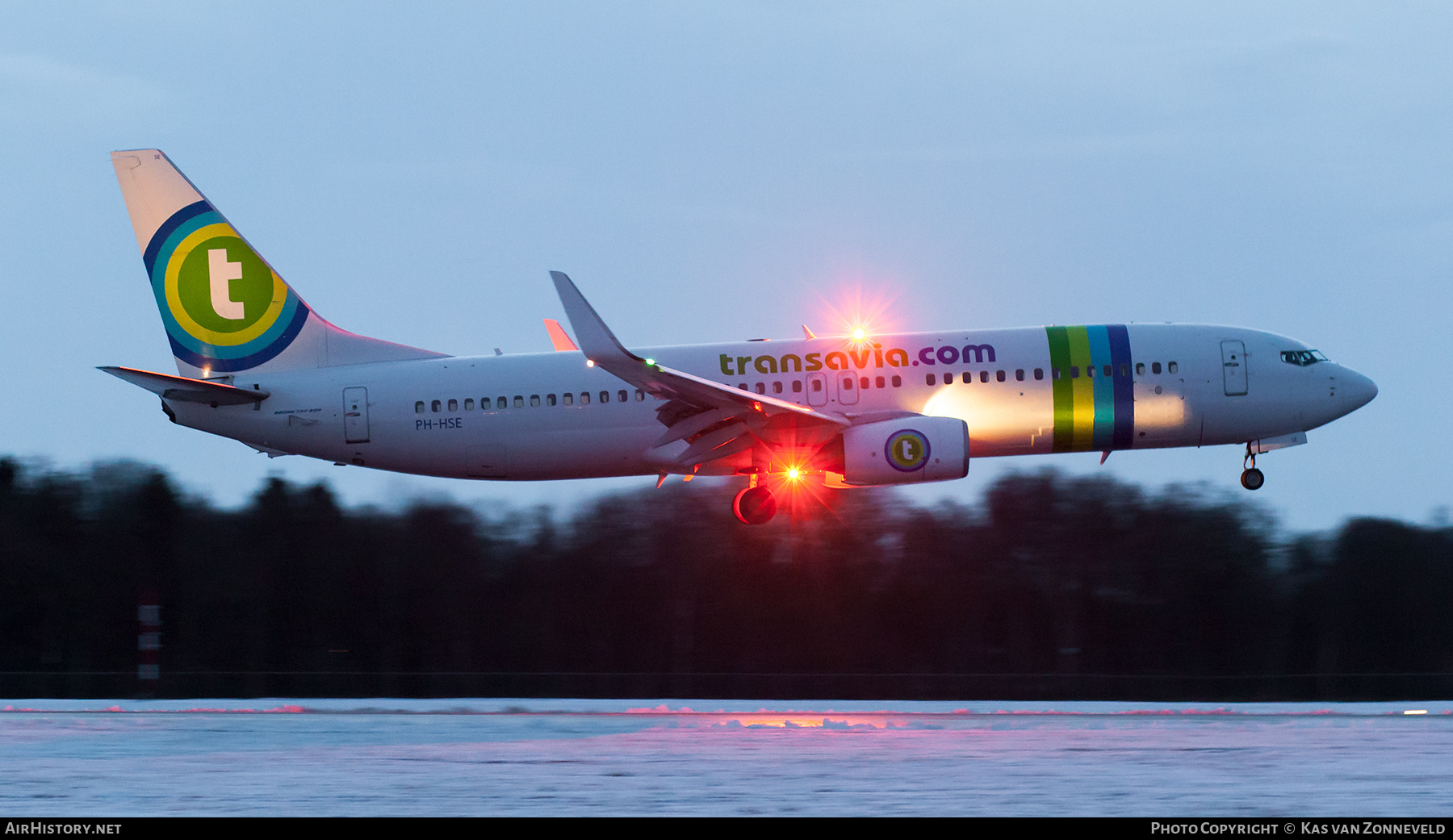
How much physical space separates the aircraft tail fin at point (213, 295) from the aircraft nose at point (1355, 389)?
2073 centimetres

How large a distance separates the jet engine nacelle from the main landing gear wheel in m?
2.62

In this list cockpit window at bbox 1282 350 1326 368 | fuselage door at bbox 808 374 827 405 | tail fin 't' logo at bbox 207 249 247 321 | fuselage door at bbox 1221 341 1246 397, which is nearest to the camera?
fuselage door at bbox 808 374 827 405

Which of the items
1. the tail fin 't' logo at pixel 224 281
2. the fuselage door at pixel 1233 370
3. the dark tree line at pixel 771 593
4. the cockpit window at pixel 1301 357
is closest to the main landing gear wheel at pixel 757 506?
the fuselage door at pixel 1233 370

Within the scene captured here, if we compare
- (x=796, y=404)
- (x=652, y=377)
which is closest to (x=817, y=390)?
(x=796, y=404)

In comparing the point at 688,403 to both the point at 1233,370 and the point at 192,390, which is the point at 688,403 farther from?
the point at 1233,370

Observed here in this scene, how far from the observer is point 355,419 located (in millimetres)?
36406

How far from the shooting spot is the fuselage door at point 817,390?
34.8 m

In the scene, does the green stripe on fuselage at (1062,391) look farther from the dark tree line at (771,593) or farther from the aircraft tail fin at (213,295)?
the dark tree line at (771,593)

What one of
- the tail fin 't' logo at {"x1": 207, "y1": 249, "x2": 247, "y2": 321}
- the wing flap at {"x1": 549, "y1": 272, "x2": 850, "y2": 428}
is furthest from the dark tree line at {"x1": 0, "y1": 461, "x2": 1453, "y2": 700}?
the wing flap at {"x1": 549, "y1": 272, "x2": 850, "y2": 428}

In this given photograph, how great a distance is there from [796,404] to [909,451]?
271 cm

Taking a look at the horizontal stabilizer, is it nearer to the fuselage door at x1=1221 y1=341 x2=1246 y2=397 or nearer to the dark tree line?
the fuselage door at x1=1221 y1=341 x2=1246 y2=397

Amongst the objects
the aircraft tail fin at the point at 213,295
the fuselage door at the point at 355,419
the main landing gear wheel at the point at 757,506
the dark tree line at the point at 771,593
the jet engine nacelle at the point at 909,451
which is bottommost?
the dark tree line at the point at 771,593

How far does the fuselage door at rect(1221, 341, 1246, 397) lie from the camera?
35312 millimetres

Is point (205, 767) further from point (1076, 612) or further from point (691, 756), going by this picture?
point (1076, 612)
